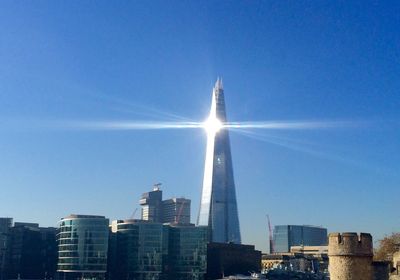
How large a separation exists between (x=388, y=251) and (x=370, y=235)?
6795 cm

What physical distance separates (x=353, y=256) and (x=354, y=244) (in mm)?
815

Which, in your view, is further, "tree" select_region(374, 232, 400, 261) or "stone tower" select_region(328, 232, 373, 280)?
"tree" select_region(374, 232, 400, 261)

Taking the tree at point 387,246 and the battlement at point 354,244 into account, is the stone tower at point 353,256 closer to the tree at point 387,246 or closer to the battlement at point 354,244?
the battlement at point 354,244

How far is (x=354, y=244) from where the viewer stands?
3709 cm

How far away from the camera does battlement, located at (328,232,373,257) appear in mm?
37062

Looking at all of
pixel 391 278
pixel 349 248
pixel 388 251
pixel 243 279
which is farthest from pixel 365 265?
pixel 243 279

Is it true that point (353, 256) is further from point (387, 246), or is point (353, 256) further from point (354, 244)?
point (387, 246)

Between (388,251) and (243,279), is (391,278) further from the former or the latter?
(243,279)

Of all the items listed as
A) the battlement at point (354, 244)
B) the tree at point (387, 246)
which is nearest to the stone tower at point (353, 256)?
the battlement at point (354, 244)

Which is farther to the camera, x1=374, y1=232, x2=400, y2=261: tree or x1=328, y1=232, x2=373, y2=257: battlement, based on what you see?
x1=374, y1=232, x2=400, y2=261: tree

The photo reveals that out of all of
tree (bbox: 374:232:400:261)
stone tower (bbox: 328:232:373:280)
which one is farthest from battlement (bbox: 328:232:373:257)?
tree (bbox: 374:232:400:261)

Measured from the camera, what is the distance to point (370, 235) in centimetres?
3728

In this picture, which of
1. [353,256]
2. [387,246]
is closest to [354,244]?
[353,256]

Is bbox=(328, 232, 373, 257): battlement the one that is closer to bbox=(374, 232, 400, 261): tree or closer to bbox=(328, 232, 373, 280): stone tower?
bbox=(328, 232, 373, 280): stone tower
